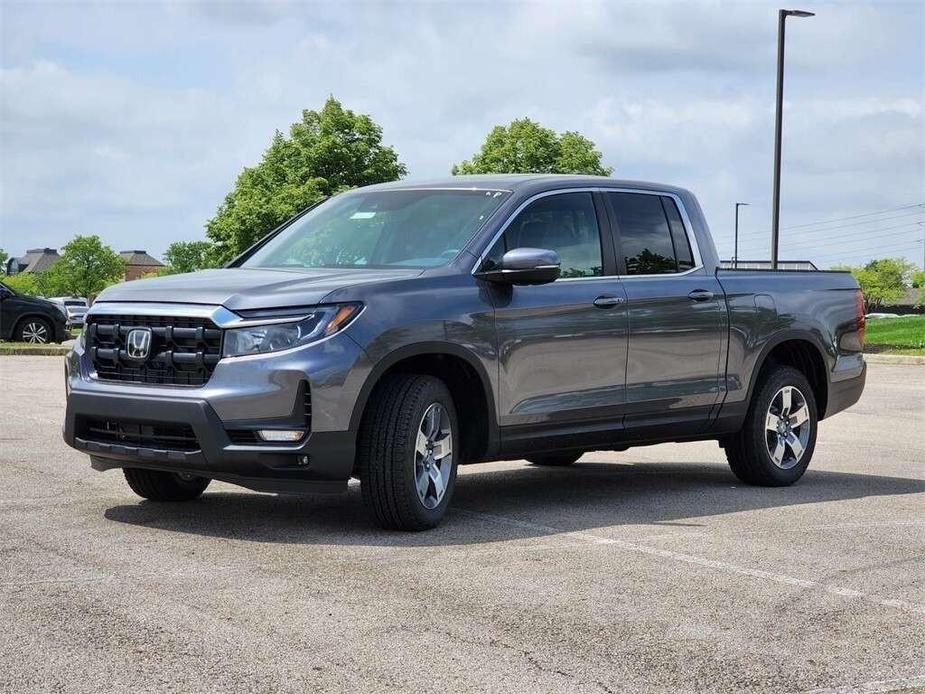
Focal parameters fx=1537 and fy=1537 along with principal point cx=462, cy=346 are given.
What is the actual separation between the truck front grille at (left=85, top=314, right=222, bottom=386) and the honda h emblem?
0.01 meters

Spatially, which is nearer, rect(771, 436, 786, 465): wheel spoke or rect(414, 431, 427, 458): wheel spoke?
rect(414, 431, 427, 458): wheel spoke

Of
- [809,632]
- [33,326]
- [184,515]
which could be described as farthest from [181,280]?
[33,326]

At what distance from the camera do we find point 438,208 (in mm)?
8547

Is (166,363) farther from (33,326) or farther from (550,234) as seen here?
(33,326)

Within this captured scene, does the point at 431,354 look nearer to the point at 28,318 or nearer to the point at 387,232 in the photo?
the point at 387,232

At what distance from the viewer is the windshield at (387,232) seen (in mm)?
8234

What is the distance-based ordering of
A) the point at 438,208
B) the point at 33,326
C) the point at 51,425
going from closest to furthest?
the point at 438,208
the point at 51,425
the point at 33,326

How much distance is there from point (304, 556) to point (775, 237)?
1111 inches

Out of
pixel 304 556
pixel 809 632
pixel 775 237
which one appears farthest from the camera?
pixel 775 237

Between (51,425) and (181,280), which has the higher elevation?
(181,280)

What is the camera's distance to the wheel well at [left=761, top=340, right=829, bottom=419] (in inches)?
400

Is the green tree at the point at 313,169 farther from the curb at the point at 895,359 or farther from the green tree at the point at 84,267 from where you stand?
the green tree at the point at 84,267

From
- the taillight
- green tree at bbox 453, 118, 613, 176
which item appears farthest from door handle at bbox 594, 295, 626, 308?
green tree at bbox 453, 118, 613, 176

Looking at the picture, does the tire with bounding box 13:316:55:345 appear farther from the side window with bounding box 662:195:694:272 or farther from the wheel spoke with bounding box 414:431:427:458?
the wheel spoke with bounding box 414:431:427:458
